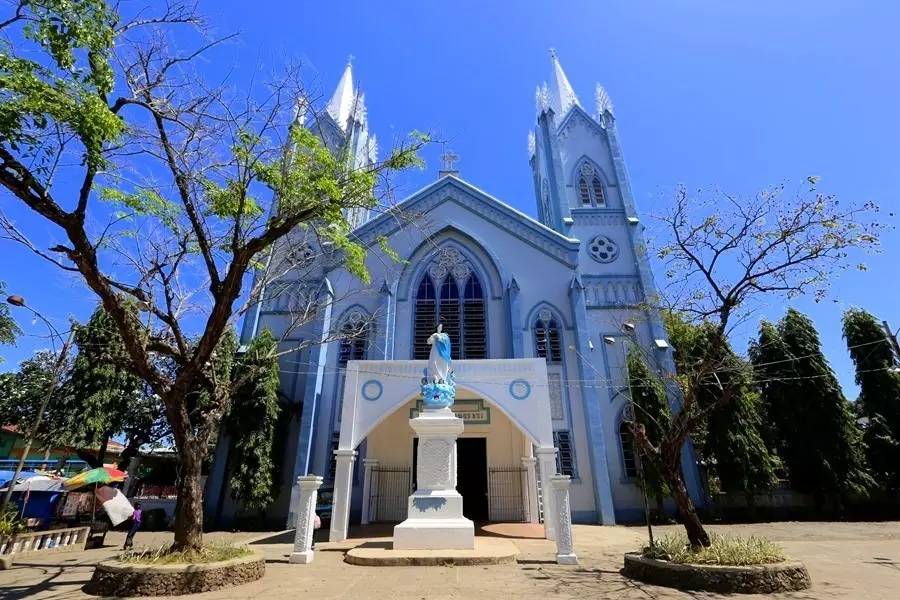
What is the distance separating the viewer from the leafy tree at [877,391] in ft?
54.9

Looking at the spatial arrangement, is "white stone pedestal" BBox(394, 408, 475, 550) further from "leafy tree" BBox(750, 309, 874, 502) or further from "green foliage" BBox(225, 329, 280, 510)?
"leafy tree" BBox(750, 309, 874, 502)

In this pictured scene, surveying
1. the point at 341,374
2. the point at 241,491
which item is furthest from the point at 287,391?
the point at 241,491

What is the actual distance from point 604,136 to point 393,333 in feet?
49.0

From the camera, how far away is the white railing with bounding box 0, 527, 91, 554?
9766 millimetres

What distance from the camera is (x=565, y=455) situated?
15.5 metres

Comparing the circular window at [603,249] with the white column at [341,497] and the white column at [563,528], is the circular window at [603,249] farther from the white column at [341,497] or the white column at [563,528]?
the white column at [341,497]

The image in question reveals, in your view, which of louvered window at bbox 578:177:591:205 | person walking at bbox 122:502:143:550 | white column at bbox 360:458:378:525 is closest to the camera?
person walking at bbox 122:502:143:550

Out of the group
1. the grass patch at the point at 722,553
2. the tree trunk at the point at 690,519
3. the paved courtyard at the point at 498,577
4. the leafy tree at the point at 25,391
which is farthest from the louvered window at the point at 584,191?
the leafy tree at the point at 25,391

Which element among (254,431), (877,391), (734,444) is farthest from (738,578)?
(877,391)

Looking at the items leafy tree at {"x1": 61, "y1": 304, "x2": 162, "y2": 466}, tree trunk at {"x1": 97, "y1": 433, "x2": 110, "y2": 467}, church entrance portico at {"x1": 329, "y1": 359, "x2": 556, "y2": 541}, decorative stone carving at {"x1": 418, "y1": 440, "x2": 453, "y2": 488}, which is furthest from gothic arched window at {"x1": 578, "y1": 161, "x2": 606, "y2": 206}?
tree trunk at {"x1": 97, "y1": 433, "x2": 110, "y2": 467}

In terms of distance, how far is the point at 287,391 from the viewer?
17.0 m

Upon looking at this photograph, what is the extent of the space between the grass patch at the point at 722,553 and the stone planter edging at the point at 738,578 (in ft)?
0.62

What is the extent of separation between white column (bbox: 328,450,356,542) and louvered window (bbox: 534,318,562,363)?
26.8ft

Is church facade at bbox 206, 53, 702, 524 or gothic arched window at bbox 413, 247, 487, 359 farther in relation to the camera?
gothic arched window at bbox 413, 247, 487, 359
